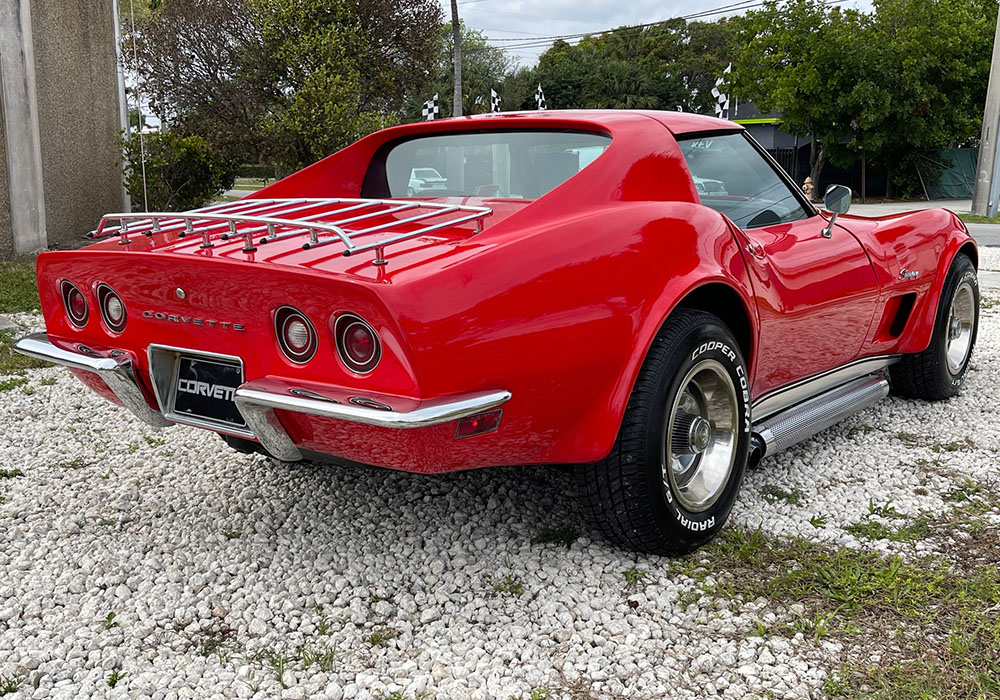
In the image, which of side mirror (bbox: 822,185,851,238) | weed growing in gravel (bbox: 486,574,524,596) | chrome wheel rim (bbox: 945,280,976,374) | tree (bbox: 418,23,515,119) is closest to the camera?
weed growing in gravel (bbox: 486,574,524,596)

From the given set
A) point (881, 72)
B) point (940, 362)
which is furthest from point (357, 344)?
point (881, 72)

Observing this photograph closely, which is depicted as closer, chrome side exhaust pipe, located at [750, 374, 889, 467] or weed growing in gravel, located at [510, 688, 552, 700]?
weed growing in gravel, located at [510, 688, 552, 700]

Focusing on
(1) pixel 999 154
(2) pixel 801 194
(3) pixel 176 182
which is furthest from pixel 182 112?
(2) pixel 801 194

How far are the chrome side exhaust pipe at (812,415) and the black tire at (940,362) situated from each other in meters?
0.50

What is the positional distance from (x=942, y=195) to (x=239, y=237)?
2930cm

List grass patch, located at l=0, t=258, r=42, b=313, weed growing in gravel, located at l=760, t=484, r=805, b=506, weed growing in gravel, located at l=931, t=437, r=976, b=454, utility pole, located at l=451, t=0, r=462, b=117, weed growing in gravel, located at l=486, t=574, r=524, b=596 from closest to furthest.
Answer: weed growing in gravel, located at l=486, t=574, r=524, b=596
weed growing in gravel, located at l=760, t=484, r=805, b=506
weed growing in gravel, located at l=931, t=437, r=976, b=454
grass patch, located at l=0, t=258, r=42, b=313
utility pole, located at l=451, t=0, r=462, b=117

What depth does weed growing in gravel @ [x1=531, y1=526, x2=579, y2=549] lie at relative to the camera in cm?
308

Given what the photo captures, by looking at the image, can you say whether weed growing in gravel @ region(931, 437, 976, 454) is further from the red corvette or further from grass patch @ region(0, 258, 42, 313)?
grass patch @ region(0, 258, 42, 313)

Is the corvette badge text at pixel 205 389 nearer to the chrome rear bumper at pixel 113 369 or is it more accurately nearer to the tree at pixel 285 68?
the chrome rear bumper at pixel 113 369

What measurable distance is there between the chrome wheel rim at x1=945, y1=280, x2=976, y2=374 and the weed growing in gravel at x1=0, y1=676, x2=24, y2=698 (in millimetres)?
→ 4343

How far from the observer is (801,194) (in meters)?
3.87

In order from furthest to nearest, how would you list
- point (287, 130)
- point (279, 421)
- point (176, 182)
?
point (287, 130)
point (176, 182)
point (279, 421)

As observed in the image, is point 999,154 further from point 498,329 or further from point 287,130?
point 498,329

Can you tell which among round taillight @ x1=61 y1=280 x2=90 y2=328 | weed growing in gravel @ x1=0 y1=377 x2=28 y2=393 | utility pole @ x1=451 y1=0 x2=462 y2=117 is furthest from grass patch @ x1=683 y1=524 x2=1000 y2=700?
utility pole @ x1=451 y1=0 x2=462 y2=117
